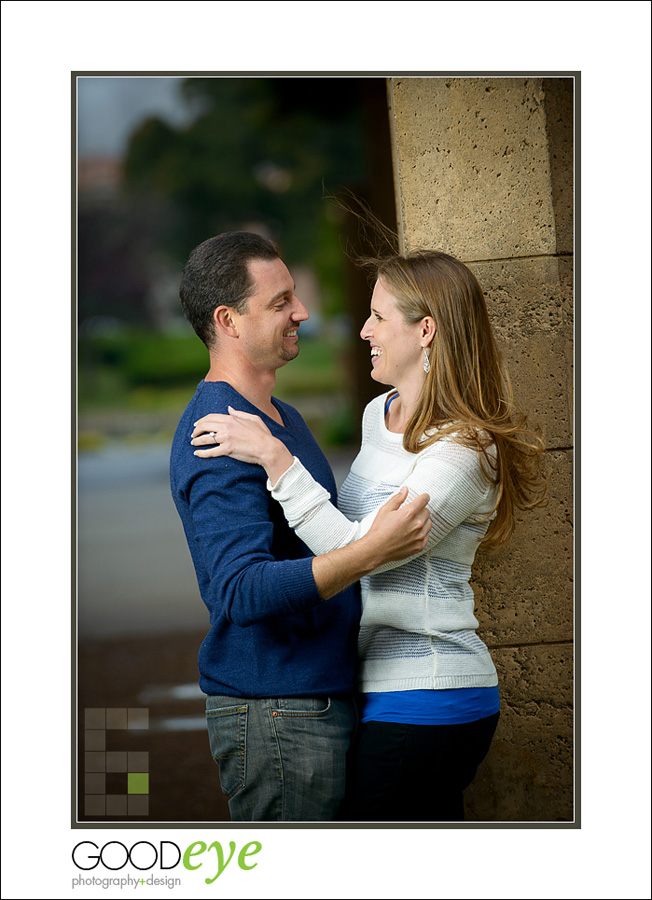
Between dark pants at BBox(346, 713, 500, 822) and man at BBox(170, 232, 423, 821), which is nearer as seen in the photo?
man at BBox(170, 232, 423, 821)

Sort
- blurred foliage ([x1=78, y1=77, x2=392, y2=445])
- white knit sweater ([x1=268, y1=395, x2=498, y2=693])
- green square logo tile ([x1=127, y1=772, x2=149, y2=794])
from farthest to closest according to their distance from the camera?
blurred foliage ([x1=78, y1=77, x2=392, y2=445]), green square logo tile ([x1=127, y1=772, x2=149, y2=794]), white knit sweater ([x1=268, y1=395, x2=498, y2=693])

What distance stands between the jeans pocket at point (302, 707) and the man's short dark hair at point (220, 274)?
1018mm

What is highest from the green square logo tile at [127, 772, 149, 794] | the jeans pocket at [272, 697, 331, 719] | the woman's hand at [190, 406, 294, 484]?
the woman's hand at [190, 406, 294, 484]

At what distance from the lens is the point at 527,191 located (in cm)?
278

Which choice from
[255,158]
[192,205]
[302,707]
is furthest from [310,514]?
[255,158]

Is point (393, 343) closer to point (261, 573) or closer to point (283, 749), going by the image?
point (261, 573)

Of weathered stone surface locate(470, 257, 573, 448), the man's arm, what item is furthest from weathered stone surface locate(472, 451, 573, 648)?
the man's arm

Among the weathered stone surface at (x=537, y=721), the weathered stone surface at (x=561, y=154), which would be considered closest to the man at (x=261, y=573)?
the weathered stone surface at (x=537, y=721)

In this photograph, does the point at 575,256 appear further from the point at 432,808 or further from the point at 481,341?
the point at 432,808

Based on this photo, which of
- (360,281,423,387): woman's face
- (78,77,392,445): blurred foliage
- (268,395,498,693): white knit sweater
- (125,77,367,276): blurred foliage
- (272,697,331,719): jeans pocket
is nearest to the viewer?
(268,395,498,693): white knit sweater

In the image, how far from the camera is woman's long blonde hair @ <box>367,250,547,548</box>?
2246mm

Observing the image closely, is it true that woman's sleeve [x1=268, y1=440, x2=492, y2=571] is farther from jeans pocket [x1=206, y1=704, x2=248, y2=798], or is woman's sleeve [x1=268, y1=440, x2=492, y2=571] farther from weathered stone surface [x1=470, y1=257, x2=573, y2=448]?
weathered stone surface [x1=470, y1=257, x2=573, y2=448]

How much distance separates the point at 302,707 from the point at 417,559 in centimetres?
50
